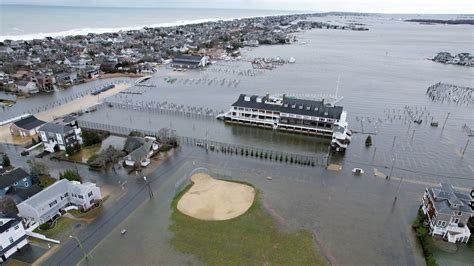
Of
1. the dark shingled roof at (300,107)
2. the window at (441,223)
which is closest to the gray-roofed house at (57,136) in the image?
the dark shingled roof at (300,107)

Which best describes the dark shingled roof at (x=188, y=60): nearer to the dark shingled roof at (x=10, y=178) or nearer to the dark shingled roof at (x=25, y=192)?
the dark shingled roof at (x=10, y=178)

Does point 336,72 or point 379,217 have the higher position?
point 336,72

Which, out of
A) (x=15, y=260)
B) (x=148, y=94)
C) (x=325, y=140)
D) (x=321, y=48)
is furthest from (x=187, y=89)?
(x=321, y=48)

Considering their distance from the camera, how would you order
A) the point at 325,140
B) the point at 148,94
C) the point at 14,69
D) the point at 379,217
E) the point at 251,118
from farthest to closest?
1. the point at 14,69
2. the point at 148,94
3. the point at 251,118
4. the point at 325,140
5. the point at 379,217

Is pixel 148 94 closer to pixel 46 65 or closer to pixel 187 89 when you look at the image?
pixel 187 89

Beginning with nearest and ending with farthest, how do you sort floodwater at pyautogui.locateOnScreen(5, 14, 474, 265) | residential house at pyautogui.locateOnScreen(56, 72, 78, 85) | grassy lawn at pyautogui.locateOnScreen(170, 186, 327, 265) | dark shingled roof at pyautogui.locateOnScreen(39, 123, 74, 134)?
grassy lawn at pyautogui.locateOnScreen(170, 186, 327, 265), floodwater at pyautogui.locateOnScreen(5, 14, 474, 265), dark shingled roof at pyautogui.locateOnScreen(39, 123, 74, 134), residential house at pyautogui.locateOnScreen(56, 72, 78, 85)

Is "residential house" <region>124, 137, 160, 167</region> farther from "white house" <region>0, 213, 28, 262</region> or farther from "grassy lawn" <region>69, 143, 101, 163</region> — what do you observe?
"white house" <region>0, 213, 28, 262</region>

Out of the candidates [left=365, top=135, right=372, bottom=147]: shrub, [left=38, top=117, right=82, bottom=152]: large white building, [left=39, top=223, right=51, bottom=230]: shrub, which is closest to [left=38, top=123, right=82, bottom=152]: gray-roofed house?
[left=38, top=117, right=82, bottom=152]: large white building
